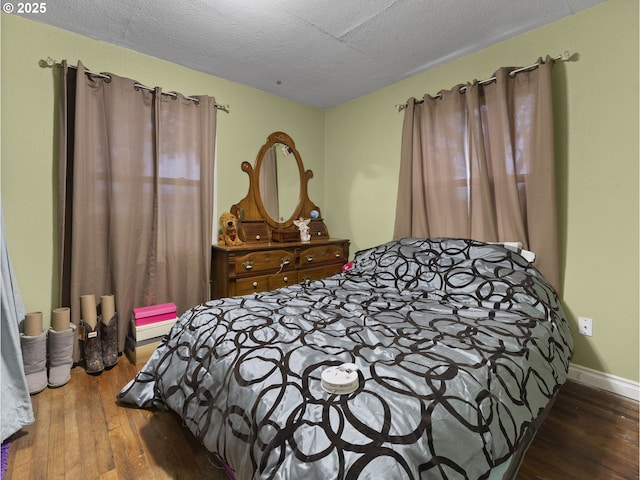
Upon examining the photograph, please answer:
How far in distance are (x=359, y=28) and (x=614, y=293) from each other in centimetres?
236

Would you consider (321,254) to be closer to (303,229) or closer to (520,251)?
(303,229)

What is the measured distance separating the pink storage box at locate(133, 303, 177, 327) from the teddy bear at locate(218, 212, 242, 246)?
2.33ft

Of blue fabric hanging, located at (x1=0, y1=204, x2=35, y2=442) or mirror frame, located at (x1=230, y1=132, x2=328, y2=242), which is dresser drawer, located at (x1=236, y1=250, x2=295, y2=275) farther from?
blue fabric hanging, located at (x1=0, y1=204, x2=35, y2=442)

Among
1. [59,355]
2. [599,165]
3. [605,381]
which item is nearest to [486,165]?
[599,165]

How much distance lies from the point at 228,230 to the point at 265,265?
0.50 meters

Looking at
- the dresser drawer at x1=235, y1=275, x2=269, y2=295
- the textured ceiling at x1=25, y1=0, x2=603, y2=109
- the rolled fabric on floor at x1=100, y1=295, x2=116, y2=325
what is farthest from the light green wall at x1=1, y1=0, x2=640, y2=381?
the dresser drawer at x1=235, y1=275, x2=269, y2=295

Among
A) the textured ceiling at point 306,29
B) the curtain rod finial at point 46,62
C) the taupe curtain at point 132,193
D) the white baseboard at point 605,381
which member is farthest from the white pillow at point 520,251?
the curtain rod finial at point 46,62

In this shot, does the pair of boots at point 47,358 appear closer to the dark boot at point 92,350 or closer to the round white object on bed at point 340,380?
the dark boot at point 92,350

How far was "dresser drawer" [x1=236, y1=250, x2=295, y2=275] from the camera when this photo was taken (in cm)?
265

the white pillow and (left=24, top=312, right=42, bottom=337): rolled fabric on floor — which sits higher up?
the white pillow

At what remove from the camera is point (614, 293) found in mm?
1918

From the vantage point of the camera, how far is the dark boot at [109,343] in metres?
2.20

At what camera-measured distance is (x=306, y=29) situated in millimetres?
2143

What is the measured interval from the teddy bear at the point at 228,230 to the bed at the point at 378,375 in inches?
44.3
